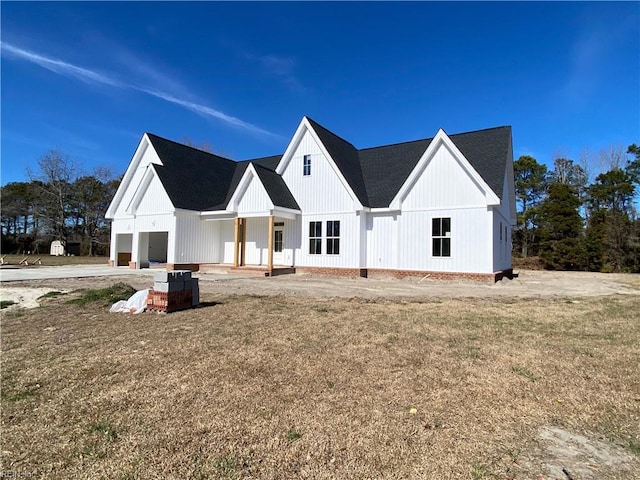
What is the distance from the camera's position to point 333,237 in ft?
63.8

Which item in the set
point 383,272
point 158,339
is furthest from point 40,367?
point 383,272

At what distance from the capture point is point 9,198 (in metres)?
48.8

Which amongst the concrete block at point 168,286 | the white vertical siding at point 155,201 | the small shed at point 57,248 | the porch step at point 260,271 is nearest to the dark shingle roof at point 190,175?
the white vertical siding at point 155,201

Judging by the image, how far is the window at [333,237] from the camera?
19.3 m

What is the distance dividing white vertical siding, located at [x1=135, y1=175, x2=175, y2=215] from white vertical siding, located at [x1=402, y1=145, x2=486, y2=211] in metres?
13.5

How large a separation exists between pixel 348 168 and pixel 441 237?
22.4 feet

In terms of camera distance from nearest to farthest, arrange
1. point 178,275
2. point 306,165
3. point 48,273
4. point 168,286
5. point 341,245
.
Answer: point 168,286
point 178,275
point 48,273
point 341,245
point 306,165

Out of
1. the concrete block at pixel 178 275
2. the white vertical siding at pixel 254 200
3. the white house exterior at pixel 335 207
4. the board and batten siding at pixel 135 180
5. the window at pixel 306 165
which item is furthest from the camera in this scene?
the board and batten siding at pixel 135 180

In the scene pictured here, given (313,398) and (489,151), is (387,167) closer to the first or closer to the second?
(489,151)

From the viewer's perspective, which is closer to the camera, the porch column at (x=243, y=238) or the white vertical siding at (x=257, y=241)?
the porch column at (x=243, y=238)

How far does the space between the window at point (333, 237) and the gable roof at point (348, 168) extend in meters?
1.89

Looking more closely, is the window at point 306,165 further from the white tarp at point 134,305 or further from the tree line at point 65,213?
the tree line at point 65,213

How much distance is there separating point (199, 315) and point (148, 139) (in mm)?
19677

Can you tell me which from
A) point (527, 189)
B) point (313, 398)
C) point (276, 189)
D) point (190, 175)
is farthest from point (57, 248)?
point (527, 189)
